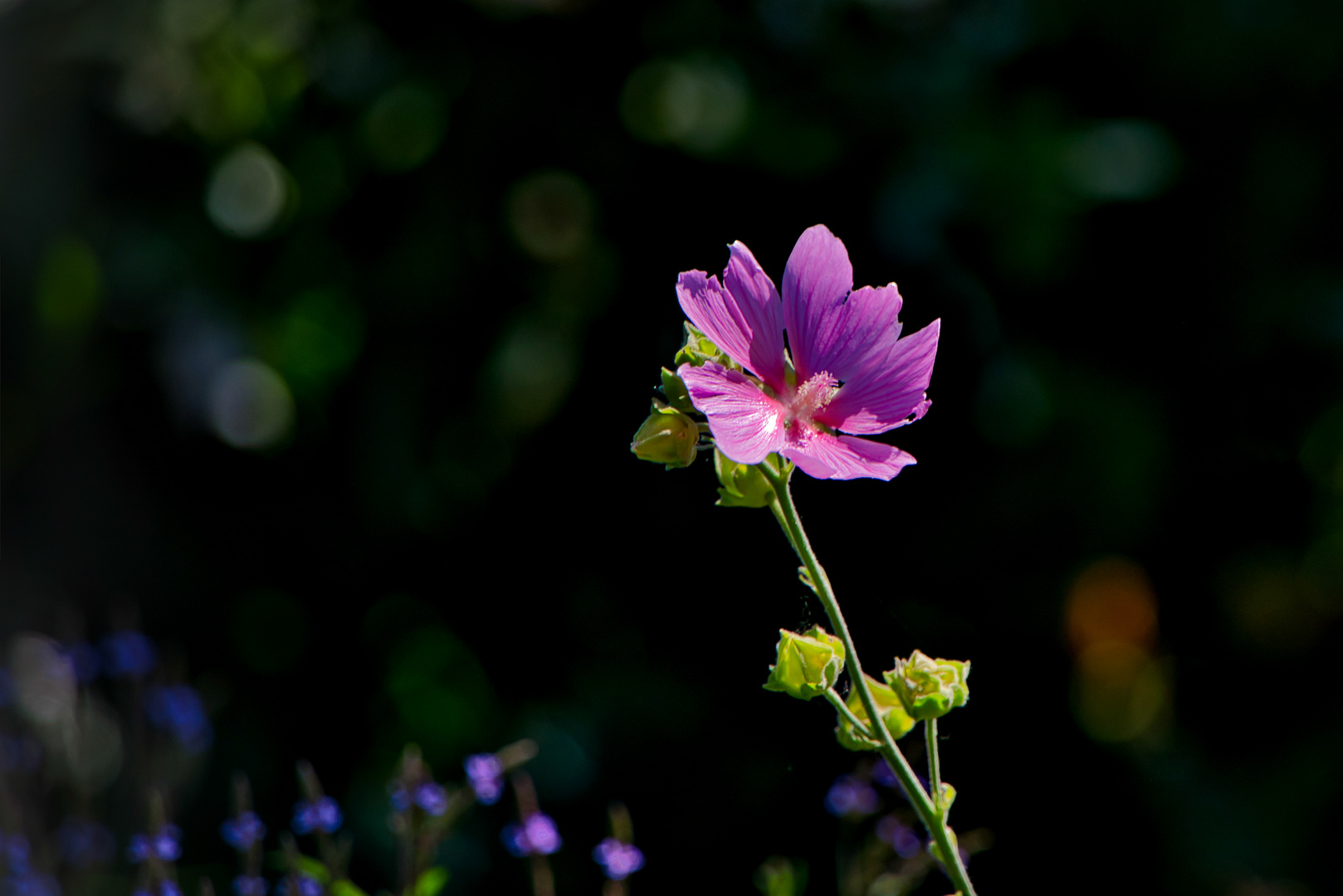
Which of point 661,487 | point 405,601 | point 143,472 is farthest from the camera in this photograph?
point 143,472

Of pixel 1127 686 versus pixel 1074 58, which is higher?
pixel 1074 58

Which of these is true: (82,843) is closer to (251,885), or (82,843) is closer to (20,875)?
(20,875)

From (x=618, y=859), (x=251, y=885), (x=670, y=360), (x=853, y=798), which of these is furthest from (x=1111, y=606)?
(x=251, y=885)

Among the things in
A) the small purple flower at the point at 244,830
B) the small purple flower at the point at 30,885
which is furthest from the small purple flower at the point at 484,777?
the small purple flower at the point at 30,885

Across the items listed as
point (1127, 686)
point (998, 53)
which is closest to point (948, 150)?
point (998, 53)

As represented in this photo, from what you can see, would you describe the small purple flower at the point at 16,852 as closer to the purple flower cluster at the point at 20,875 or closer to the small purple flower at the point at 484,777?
the purple flower cluster at the point at 20,875

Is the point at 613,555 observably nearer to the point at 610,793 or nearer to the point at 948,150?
the point at 610,793

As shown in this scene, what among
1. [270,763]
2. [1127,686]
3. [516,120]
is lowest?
[1127,686]
